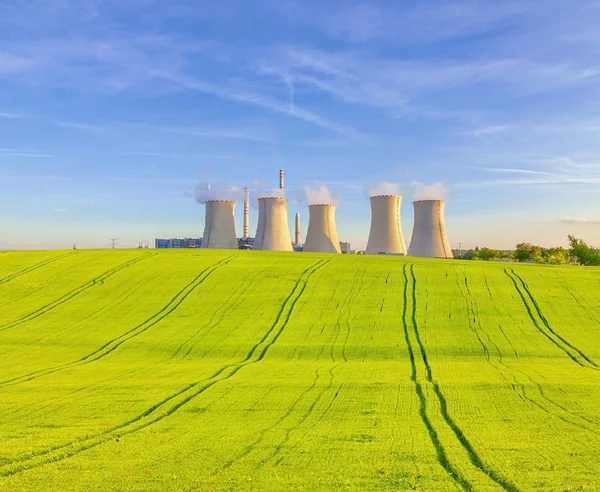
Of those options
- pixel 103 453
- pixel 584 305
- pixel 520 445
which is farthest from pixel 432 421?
pixel 584 305

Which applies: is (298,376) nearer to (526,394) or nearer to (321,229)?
(526,394)

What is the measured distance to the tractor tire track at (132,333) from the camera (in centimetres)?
1791

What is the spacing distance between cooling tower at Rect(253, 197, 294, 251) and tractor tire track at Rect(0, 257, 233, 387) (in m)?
28.3

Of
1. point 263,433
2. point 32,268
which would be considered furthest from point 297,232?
point 263,433

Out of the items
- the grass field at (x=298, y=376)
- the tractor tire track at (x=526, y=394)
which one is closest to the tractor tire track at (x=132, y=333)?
the grass field at (x=298, y=376)

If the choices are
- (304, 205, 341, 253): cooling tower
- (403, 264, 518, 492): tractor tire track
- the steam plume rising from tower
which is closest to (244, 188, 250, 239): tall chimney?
the steam plume rising from tower

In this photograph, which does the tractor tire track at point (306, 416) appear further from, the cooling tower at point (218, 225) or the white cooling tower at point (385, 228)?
the cooling tower at point (218, 225)

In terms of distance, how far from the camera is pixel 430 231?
2387 inches

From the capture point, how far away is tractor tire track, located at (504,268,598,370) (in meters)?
20.8

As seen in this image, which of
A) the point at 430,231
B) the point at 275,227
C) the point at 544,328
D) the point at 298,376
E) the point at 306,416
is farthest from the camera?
the point at 275,227

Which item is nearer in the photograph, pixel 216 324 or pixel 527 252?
pixel 216 324

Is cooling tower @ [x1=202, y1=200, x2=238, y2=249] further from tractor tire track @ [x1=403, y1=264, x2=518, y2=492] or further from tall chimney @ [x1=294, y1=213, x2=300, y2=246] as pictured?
tractor tire track @ [x1=403, y1=264, x2=518, y2=492]

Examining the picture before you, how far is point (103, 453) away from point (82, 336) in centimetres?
1646

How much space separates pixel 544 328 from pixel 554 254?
57738mm
